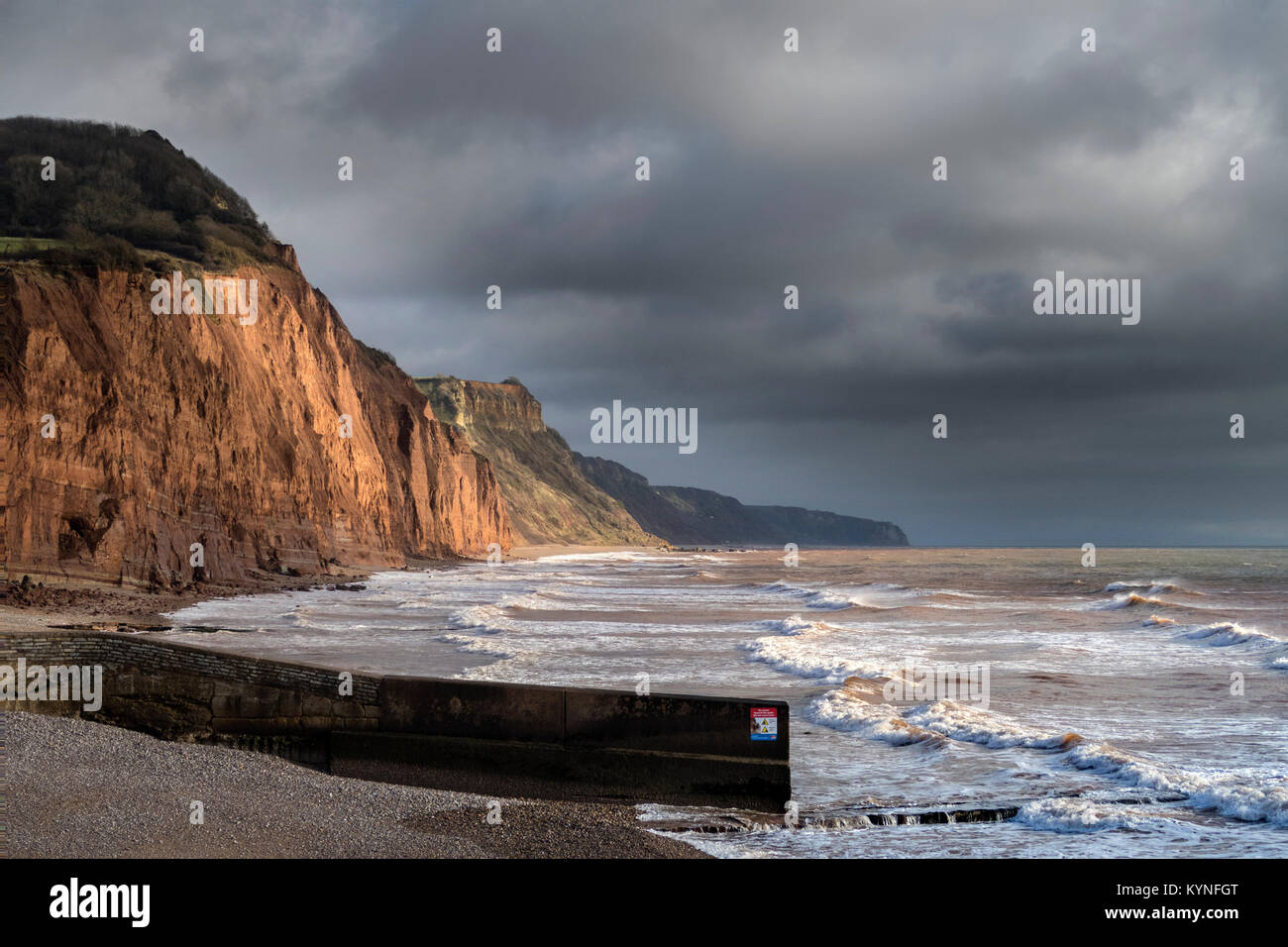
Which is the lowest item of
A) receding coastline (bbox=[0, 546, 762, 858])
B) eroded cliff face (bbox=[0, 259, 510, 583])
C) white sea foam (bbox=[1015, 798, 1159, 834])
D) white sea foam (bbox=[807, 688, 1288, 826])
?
white sea foam (bbox=[807, 688, 1288, 826])

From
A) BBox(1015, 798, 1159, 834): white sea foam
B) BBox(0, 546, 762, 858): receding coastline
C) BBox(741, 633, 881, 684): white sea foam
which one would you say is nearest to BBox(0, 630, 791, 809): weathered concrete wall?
BBox(0, 546, 762, 858): receding coastline

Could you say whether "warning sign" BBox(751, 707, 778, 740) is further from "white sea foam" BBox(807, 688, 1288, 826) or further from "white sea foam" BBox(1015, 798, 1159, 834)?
"white sea foam" BBox(807, 688, 1288, 826)

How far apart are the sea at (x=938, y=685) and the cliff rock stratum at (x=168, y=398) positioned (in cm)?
448

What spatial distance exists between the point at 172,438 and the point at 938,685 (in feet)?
92.0

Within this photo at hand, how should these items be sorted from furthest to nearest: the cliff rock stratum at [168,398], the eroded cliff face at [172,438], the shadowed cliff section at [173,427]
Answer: the cliff rock stratum at [168,398]
the shadowed cliff section at [173,427]
the eroded cliff face at [172,438]

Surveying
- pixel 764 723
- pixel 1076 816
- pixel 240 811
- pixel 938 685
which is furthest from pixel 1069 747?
pixel 240 811

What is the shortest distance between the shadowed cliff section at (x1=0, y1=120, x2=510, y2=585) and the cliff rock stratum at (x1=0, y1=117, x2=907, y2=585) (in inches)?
3.0

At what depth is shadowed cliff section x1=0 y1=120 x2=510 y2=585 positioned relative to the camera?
992 inches

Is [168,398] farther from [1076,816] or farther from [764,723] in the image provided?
[1076,816]

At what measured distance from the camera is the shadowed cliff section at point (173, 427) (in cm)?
2519

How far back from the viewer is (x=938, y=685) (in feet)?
50.8

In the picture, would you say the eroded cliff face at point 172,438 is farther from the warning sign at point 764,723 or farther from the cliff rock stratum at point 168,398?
the warning sign at point 764,723

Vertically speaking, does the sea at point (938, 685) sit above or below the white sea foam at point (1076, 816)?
below

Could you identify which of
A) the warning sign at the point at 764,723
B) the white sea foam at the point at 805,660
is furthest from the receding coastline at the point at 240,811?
the white sea foam at the point at 805,660
